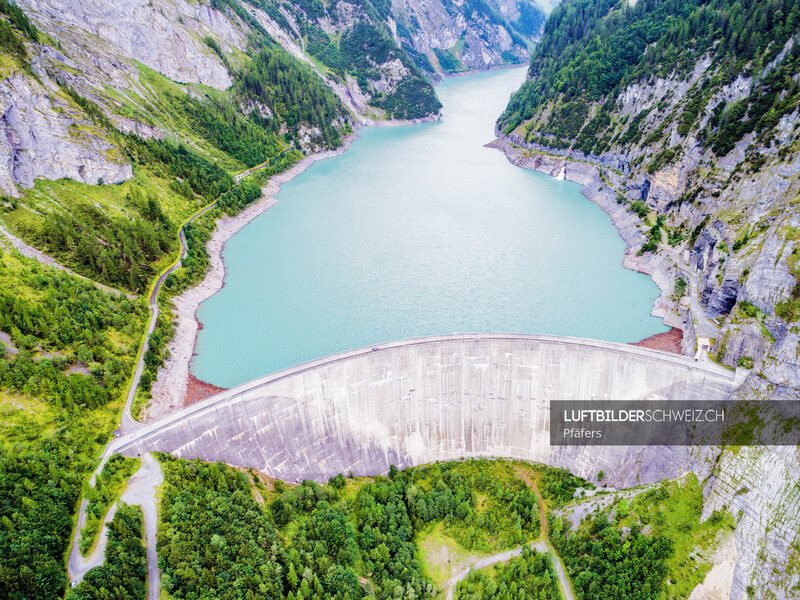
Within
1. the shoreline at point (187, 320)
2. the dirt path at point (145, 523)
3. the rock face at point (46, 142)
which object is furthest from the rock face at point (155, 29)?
the dirt path at point (145, 523)

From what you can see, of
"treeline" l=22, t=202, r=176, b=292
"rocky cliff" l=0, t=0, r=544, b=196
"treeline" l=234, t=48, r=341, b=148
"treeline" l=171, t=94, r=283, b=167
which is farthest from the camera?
"treeline" l=234, t=48, r=341, b=148

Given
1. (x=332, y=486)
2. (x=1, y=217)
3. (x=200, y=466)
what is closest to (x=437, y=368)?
(x=332, y=486)

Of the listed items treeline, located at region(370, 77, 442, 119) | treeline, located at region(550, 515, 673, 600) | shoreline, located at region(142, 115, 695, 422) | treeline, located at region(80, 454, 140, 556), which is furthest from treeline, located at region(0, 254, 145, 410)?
treeline, located at region(370, 77, 442, 119)

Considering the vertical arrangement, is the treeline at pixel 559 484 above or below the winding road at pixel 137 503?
below

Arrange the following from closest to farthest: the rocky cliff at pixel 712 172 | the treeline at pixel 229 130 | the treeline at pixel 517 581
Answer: the treeline at pixel 517 581, the rocky cliff at pixel 712 172, the treeline at pixel 229 130

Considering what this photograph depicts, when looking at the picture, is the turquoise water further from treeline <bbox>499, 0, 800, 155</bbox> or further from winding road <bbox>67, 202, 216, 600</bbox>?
treeline <bbox>499, 0, 800, 155</bbox>

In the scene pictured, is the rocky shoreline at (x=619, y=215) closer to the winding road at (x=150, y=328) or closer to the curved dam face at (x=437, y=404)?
the curved dam face at (x=437, y=404)

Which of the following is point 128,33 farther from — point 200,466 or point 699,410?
point 699,410
